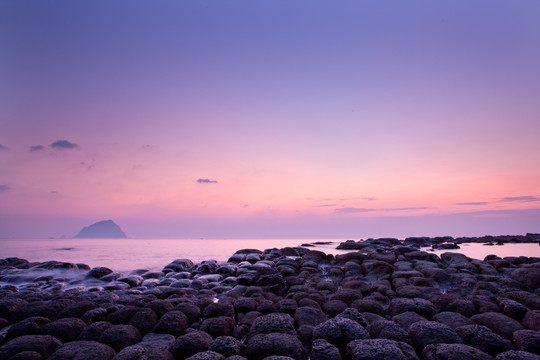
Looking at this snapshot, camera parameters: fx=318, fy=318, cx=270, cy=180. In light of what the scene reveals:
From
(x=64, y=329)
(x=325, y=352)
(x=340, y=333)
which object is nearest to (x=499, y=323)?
(x=340, y=333)

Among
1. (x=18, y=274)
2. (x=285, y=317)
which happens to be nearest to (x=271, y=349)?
(x=285, y=317)

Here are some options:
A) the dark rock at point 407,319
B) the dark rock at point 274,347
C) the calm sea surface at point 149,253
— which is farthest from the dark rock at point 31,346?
the calm sea surface at point 149,253

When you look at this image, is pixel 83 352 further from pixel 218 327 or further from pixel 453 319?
pixel 453 319

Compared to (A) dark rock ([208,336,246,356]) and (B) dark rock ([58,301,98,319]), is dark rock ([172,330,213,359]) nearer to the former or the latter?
(A) dark rock ([208,336,246,356])

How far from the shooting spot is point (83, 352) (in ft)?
17.2

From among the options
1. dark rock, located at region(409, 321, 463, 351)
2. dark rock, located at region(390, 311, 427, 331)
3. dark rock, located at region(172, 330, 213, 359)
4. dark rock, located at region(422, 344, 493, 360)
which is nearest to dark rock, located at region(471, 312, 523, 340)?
dark rock, located at region(390, 311, 427, 331)

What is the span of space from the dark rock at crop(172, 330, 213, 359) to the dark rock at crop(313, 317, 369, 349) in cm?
202

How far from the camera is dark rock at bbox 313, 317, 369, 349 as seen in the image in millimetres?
5676

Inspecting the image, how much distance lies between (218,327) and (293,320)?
1690 mm

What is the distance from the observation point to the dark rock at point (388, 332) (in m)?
5.76

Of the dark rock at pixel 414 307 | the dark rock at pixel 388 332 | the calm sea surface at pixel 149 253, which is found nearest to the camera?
the dark rock at pixel 388 332

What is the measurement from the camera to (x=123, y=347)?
5.90 metres

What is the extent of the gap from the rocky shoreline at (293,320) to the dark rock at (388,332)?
0.02 meters

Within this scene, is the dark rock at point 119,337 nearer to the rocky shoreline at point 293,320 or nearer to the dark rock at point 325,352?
the rocky shoreline at point 293,320
